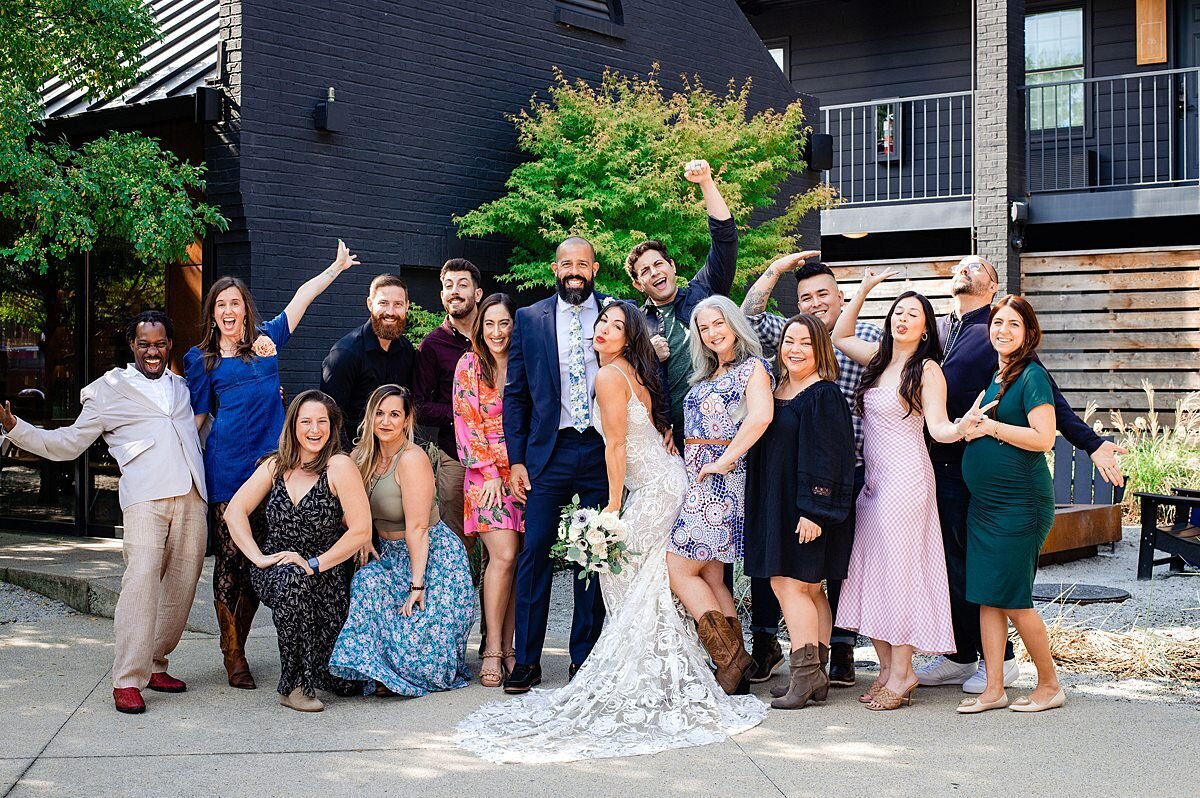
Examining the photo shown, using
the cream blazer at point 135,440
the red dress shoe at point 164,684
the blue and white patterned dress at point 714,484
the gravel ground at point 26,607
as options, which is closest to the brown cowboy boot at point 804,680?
the blue and white patterned dress at point 714,484

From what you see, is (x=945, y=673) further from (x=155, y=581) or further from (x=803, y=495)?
(x=155, y=581)

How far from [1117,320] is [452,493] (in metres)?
11.1

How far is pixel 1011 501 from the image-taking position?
5426 millimetres

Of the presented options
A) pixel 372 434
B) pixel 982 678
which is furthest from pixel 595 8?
pixel 982 678

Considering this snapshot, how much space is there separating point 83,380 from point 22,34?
3.12 meters

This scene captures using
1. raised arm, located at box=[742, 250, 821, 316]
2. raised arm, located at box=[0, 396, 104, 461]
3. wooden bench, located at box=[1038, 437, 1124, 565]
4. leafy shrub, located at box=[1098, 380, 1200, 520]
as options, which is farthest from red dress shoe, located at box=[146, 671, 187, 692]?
leafy shrub, located at box=[1098, 380, 1200, 520]

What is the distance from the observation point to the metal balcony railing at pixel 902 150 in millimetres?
17266

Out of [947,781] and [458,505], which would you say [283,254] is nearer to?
[458,505]

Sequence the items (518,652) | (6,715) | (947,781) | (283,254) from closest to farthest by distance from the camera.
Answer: (947,781)
(6,715)
(518,652)
(283,254)

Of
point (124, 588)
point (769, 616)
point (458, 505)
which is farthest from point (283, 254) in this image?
point (769, 616)

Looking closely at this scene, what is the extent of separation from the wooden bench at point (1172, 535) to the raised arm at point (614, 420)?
15.2 feet

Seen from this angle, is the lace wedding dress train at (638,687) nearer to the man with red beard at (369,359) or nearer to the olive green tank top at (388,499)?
the olive green tank top at (388,499)

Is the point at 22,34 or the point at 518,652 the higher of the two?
the point at 22,34

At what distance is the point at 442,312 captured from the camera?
1069cm
